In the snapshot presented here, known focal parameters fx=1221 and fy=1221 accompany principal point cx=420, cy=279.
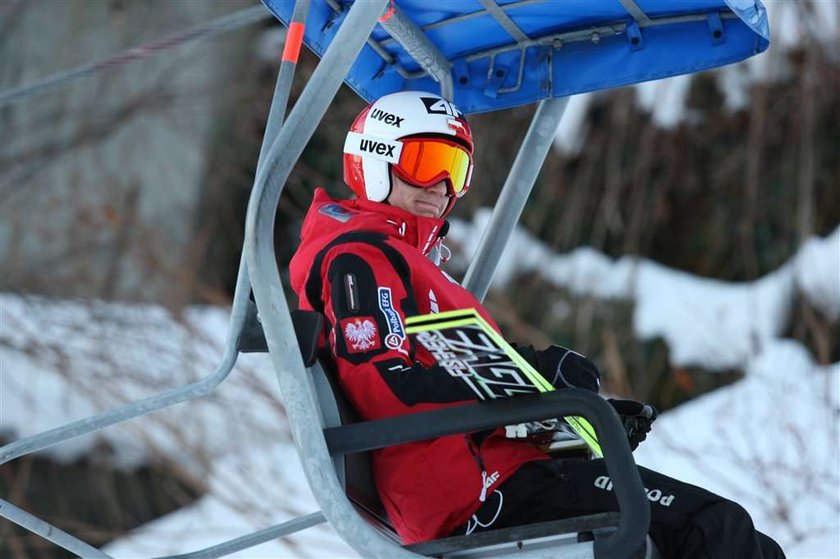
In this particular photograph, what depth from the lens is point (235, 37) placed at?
Answer: 11.3m

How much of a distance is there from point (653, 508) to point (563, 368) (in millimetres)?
328


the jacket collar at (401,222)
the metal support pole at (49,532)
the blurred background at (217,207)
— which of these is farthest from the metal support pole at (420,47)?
the blurred background at (217,207)

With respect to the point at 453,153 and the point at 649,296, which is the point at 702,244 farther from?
the point at 453,153

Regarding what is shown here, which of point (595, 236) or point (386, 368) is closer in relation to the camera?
point (386, 368)

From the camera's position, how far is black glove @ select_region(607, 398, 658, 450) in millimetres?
2461

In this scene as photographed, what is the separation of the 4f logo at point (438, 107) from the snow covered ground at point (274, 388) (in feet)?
13.2

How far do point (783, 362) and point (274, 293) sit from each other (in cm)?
668

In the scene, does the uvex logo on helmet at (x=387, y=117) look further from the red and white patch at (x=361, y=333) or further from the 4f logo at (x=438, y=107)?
the red and white patch at (x=361, y=333)

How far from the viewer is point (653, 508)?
241 centimetres

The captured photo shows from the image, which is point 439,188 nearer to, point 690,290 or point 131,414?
point 131,414

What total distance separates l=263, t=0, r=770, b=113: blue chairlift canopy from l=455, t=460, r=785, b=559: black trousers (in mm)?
1145

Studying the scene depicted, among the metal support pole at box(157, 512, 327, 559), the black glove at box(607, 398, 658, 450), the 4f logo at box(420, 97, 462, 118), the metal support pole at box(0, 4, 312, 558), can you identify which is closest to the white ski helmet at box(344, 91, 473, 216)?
the 4f logo at box(420, 97, 462, 118)

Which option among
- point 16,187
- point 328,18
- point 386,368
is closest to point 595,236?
point 16,187

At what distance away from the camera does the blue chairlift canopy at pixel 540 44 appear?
311cm
